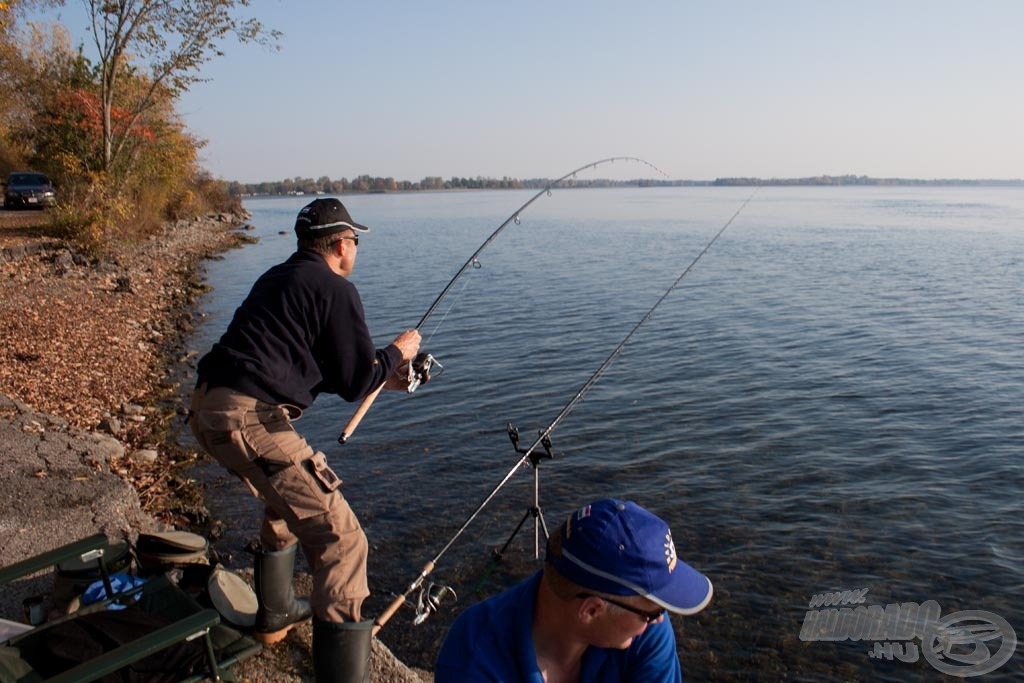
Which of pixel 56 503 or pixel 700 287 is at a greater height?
pixel 56 503

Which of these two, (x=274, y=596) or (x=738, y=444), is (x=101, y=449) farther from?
(x=738, y=444)

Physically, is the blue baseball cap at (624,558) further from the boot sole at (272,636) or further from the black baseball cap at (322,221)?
the boot sole at (272,636)

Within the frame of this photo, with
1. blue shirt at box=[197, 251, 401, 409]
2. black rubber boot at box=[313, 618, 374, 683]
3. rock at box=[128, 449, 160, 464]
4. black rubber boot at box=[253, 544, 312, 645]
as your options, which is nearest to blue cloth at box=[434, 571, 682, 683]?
blue shirt at box=[197, 251, 401, 409]

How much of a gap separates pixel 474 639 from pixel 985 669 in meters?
4.57

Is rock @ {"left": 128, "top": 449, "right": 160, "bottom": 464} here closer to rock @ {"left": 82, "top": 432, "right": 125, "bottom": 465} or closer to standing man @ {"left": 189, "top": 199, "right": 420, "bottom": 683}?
rock @ {"left": 82, "top": 432, "right": 125, "bottom": 465}

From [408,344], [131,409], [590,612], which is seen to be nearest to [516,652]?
[590,612]

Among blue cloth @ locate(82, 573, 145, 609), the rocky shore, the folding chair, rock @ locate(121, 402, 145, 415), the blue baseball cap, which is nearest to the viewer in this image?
the blue baseball cap

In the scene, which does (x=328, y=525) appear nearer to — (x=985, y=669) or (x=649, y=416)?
(x=985, y=669)

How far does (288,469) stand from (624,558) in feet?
6.06

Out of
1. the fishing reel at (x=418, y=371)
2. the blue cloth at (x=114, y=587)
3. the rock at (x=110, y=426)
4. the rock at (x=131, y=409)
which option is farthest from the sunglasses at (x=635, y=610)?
the rock at (x=131, y=409)

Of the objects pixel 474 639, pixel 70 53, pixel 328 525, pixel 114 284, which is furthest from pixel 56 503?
pixel 70 53

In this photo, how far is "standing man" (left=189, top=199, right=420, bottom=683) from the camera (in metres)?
3.27

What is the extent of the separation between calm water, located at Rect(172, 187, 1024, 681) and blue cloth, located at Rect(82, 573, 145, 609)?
5.82 feet

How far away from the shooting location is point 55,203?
20359 millimetres
